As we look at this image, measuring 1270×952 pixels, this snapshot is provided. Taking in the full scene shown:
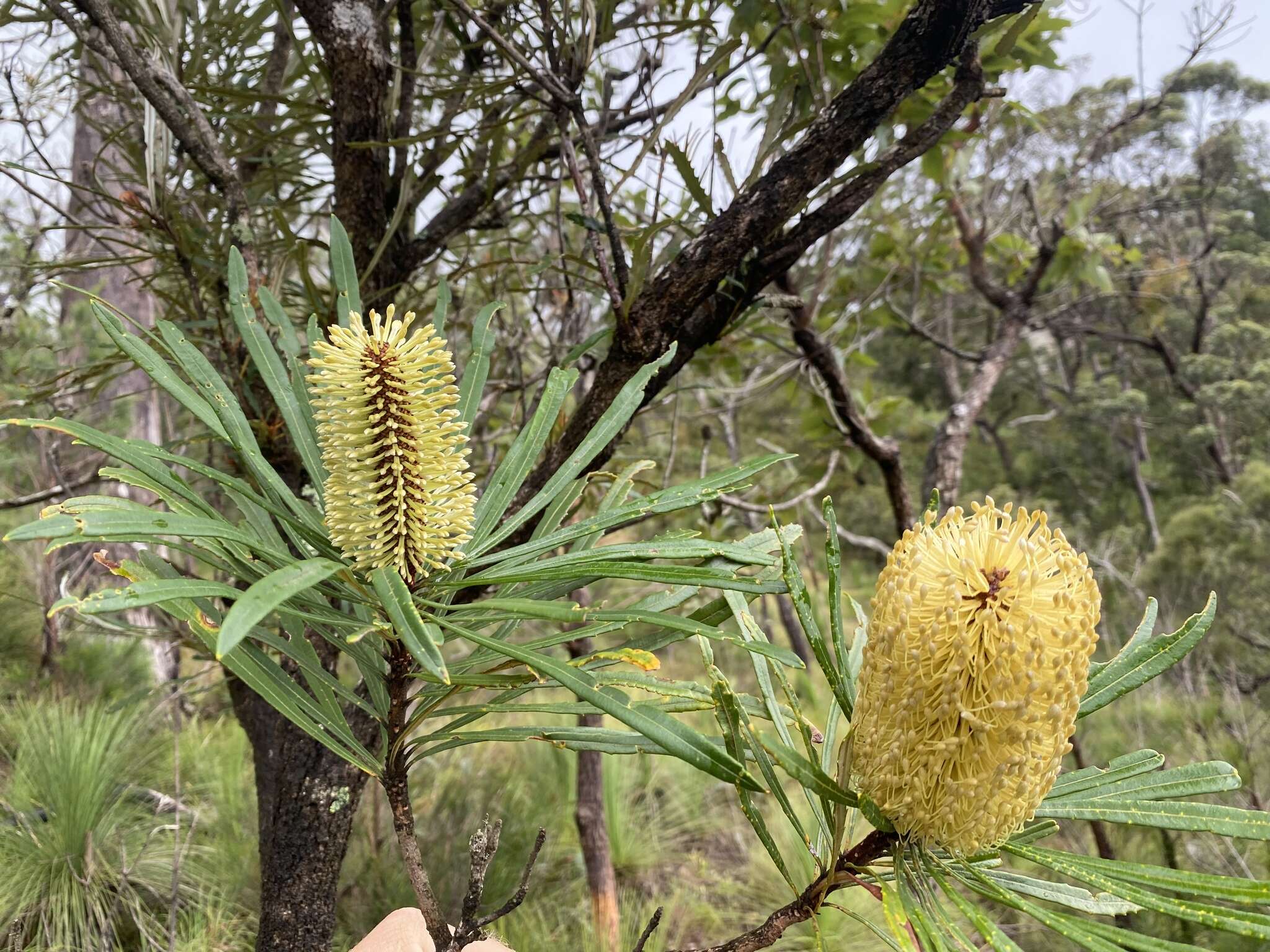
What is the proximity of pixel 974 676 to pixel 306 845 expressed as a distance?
48cm

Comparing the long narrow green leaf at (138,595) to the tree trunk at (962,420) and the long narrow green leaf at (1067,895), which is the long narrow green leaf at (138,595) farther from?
the tree trunk at (962,420)

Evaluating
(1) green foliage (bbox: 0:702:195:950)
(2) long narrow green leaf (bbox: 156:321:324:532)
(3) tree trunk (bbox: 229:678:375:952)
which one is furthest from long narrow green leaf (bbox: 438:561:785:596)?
(1) green foliage (bbox: 0:702:195:950)

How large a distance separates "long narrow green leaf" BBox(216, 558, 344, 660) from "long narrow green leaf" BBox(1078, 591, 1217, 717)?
0.33m

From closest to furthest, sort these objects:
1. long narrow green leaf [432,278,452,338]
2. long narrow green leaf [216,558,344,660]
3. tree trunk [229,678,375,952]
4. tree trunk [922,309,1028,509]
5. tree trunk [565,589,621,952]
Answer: long narrow green leaf [216,558,344,660], long narrow green leaf [432,278,452,338], tree trunk [229,678,375,952], tree trunk [922,309,1028,509], tree trunk [565,589,621,952]

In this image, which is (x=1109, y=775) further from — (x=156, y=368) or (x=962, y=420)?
(x=962, y=420)

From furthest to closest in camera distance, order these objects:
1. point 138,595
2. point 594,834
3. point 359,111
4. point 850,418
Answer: point 594,834
point 850,418
point 359,111
point 138,595

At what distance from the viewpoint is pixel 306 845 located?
514mm

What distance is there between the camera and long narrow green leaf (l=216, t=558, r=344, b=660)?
19 centimetres

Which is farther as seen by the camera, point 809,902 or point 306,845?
point 306,845

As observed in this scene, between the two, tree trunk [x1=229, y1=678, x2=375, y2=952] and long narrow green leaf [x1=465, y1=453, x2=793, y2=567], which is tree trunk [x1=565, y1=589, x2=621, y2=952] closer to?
tree trunk [x1=229, y1=678, x2=375, y2=952]

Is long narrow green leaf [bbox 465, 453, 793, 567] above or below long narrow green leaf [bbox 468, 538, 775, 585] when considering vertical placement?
above

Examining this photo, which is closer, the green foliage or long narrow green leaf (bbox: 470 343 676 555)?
long narrow green leaf (bbox: 470 343 676 555)

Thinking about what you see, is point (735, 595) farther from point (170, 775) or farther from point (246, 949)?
point (170, 775)

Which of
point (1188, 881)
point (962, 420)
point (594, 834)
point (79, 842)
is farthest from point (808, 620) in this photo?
point (79, 842)
